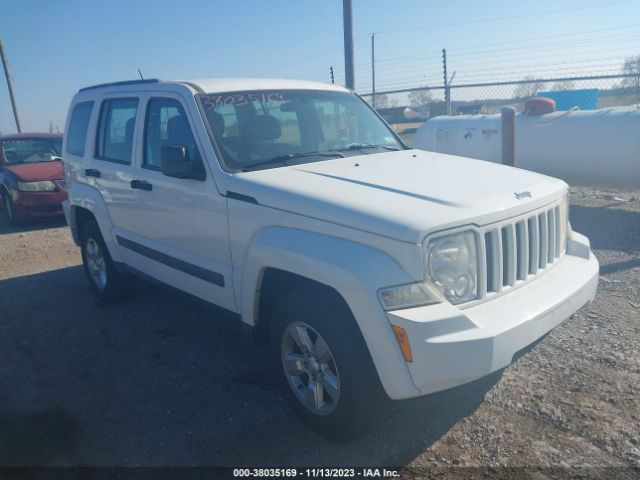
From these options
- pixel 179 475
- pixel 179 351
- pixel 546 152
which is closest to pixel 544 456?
pixel 179 475

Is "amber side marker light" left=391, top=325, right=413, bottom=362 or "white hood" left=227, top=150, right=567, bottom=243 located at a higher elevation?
"white hood" left=227, top=150, right=567, bottom=243

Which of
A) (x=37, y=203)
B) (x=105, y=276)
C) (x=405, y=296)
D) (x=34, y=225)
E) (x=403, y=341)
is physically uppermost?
(x=405, y=296)

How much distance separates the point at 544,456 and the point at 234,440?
5.76ft

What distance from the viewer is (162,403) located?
12.8 ft

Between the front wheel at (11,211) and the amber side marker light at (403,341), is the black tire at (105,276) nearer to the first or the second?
the amber side marker light at (403,341)

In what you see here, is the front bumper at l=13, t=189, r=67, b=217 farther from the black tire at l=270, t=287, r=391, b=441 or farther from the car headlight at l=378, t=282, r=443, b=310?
the car headlight at l=378, t=282, r=443, b=310

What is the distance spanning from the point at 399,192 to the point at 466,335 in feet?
3.05

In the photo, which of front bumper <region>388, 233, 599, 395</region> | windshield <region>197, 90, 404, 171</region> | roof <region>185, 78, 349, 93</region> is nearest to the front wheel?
roof <region>185, 78, 349, 93</region>

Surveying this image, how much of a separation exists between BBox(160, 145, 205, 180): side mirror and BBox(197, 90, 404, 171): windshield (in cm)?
21

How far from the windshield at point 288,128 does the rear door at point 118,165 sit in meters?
1.08

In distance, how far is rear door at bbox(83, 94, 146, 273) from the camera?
16.1ft

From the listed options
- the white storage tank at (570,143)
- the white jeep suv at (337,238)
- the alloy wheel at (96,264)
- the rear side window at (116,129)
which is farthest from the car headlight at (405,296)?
the white storage tank at (570,143)

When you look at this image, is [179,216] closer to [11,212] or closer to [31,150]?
[11,212]

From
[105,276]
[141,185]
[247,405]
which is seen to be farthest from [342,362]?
[105,276]
